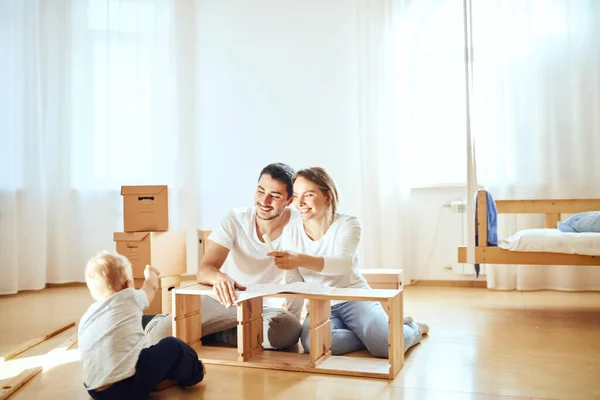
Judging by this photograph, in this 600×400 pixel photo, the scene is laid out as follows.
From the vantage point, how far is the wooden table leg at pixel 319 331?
212 centimetres

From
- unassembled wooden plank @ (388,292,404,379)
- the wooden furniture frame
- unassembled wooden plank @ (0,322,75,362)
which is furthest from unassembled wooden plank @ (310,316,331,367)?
unassembled wooden plank @ (0,322,75,362)

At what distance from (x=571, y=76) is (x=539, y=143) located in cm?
48

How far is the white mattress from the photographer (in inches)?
120

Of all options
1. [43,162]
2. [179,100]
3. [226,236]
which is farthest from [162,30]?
[226,236]

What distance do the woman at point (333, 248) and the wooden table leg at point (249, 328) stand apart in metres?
0.17

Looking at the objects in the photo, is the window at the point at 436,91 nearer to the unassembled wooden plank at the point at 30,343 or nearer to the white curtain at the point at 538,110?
the white curtain at the point at 538,110

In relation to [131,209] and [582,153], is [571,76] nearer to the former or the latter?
[582,153]

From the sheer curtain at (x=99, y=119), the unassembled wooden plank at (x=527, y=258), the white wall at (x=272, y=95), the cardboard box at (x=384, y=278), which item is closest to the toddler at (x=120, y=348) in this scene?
the cardboard box at (x=384, y=278)

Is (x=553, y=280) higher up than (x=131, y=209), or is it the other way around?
(x=131, y=209)

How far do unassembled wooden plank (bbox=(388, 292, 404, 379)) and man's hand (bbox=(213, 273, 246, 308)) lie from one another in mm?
543

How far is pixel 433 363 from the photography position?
2.24 meters

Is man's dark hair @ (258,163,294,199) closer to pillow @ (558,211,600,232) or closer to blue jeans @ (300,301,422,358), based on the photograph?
blue jeans @ (300,301,422,358)

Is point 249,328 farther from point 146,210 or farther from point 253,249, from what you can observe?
point 146,210

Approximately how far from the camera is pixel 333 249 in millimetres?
2316
